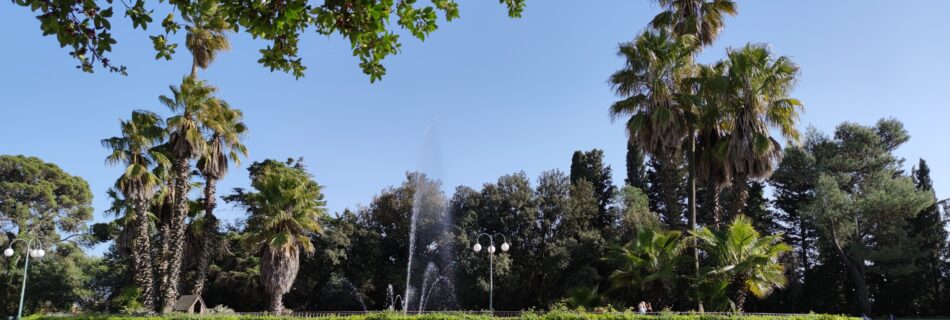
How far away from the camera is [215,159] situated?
2519 centimetres

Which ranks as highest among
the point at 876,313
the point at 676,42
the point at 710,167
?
the point at 676,42

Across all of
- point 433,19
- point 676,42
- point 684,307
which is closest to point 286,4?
point 433,19

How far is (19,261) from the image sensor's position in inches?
1554

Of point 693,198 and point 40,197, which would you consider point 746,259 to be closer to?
point 693,198

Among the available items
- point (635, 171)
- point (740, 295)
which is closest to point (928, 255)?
point (635, 171)

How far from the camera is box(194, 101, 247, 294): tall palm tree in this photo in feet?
82.1

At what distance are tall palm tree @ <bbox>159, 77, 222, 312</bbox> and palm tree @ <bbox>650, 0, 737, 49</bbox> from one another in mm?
16703

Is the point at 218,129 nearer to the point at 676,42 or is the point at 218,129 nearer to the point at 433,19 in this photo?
the point at 676,42

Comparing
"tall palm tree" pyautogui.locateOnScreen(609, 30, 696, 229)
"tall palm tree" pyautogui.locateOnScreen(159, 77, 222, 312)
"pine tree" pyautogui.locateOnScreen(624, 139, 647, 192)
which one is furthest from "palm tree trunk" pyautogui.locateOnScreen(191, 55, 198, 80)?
"pine tree" pyautogui.locateOnScreen(624, 139, 647, 192)

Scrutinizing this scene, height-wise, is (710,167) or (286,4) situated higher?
(710,167)

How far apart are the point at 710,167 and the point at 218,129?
17.9 meters

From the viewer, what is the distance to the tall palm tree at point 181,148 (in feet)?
75.9

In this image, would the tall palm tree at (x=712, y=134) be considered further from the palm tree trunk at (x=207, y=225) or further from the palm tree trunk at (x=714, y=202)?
the palm tree trunk at (x=207, y=225)

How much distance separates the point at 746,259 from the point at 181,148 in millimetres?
18948
